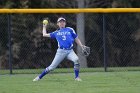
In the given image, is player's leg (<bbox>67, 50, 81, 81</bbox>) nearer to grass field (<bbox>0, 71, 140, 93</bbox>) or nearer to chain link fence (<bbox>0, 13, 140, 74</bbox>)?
grass field (<bbox>0, 71, 140, 93</bbox>)

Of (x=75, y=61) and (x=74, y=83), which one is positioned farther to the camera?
(x=75, y=61)

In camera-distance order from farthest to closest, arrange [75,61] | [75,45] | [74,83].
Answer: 1. [75,45]
2. [75,61]
3. [74,83]

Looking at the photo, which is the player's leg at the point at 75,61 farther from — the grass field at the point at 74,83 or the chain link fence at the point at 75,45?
the chain link fence at the point at 75,45

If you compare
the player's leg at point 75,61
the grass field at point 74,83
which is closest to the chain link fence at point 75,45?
the grass field at point 74,83

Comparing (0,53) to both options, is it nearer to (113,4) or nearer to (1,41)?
(1,41)

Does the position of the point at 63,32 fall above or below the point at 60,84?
above

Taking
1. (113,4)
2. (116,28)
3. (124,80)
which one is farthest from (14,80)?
(113,4)

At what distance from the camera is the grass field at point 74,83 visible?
45.8 feet

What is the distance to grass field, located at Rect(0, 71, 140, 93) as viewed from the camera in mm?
13969

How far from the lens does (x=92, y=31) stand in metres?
24.0

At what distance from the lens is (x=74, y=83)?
15.5 metres

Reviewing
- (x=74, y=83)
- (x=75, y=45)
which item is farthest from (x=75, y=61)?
(x=75, y=45)

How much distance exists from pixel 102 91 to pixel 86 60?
9.15 m

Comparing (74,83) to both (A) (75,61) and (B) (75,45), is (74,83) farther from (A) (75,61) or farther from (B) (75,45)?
(B) (75,45)
